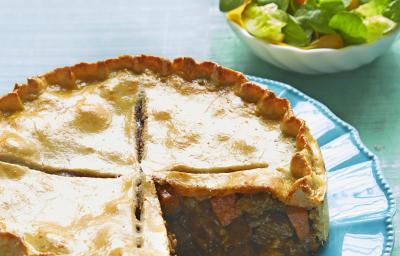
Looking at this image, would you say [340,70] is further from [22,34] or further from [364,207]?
[22,34]

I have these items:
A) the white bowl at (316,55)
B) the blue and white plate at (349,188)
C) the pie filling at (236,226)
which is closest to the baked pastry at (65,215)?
the pie filling at (236,226)

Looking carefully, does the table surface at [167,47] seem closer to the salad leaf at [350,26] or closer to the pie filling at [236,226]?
the salad leaf at [350,26]

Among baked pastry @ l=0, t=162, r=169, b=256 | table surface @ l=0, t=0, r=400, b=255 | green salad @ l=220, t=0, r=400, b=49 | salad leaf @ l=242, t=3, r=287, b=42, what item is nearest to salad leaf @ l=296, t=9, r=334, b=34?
green salad @ l=220, t=0, r=400, b=49

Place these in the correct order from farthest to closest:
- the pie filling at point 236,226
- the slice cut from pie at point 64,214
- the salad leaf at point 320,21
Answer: the salad leaf at point 320,21 < the pie filling at point 236,226 < the slice cut from pie at point 64,214

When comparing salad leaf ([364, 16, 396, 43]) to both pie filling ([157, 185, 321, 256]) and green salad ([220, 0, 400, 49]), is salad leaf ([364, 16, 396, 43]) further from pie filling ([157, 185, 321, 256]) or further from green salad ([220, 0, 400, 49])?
pie filling ([157, 185, 321, 256])

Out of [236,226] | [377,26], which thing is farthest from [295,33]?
A: [236,226]

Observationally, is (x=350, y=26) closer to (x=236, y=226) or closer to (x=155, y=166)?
(x=236, y=226)
